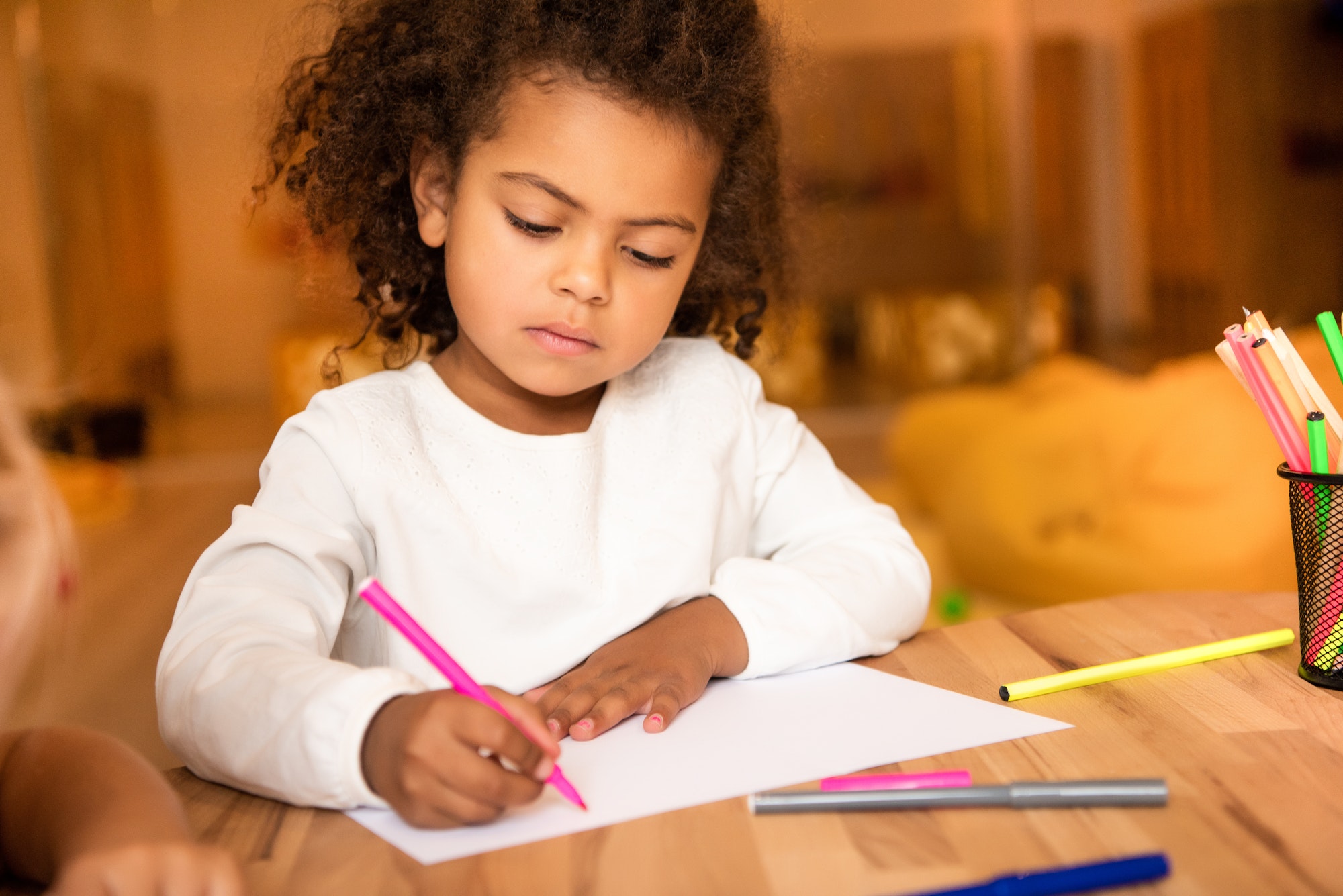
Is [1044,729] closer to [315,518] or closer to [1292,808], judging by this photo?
[1292,808]

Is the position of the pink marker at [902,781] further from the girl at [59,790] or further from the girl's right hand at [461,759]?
the girl at [59,790]

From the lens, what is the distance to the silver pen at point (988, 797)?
0.51 metres

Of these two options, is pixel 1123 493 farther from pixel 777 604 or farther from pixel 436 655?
pixel 436 655

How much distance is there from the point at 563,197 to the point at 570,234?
23 millimetres

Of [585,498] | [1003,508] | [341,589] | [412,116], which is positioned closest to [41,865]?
[341,589]

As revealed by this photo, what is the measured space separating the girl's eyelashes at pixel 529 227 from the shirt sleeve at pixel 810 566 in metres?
0.24

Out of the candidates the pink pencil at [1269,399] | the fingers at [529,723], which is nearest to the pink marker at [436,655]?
the fingers at [529,723]

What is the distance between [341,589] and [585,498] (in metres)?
0.20

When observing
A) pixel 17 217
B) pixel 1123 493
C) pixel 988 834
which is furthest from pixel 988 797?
pixel 17 217

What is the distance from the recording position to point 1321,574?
687 mm

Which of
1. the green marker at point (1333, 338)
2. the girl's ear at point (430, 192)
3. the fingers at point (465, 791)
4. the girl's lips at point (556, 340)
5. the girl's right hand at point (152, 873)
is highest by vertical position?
the girl's ear at point (430, 192)

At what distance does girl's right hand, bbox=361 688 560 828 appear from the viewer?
503 millimetres

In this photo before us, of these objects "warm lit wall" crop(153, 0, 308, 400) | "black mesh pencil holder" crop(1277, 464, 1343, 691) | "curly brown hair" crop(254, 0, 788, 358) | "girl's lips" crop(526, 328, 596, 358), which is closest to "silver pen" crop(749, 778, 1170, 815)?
"black mesh pencil holder" crop(1277, 464, 1343, 691)

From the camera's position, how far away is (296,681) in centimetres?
56
